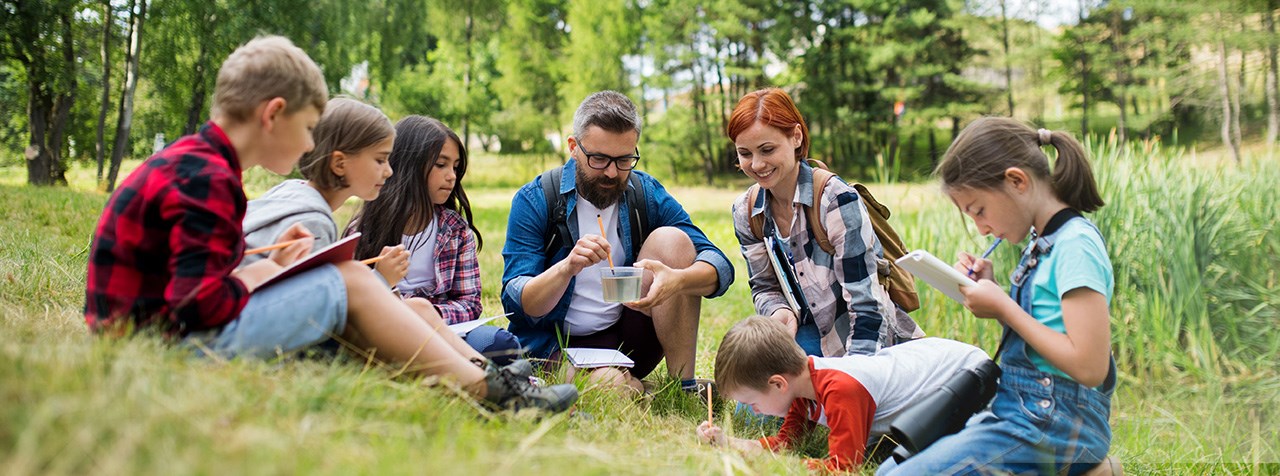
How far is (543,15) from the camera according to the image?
28.8m

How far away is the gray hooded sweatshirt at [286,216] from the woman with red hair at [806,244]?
4.80ft

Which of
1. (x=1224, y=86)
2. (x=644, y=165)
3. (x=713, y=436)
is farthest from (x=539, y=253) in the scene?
(x=644, y=165)

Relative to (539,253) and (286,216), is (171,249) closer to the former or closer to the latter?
(286,216)

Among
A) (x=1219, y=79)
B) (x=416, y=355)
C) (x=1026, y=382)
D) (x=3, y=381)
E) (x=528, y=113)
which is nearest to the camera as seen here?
(x=3, y=381)

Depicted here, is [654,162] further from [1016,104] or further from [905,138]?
[1016,104]


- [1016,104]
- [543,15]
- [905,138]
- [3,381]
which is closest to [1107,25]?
[1016,104]

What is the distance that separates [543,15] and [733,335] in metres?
27.4

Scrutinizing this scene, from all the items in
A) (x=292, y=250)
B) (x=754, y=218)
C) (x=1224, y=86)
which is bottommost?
(x=1224, y=86)

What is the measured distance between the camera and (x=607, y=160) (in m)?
3.29

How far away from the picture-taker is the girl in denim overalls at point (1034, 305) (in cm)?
223

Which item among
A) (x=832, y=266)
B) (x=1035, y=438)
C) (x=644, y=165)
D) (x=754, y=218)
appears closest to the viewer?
(x=1035, y=438)

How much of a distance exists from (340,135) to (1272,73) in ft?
91.2

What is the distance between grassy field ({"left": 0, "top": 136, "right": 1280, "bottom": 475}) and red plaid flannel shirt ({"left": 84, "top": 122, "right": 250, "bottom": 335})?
124 millimetres

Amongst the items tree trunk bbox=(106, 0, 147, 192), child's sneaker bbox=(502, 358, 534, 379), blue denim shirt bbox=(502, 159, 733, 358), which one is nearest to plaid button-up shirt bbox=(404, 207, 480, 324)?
blue denim shirt bbox=(502, 159, 733, 358)
